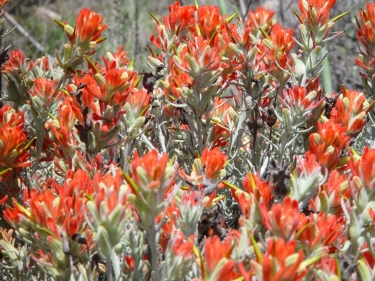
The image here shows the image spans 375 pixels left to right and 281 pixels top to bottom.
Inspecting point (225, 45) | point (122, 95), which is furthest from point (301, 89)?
point (122, 95)

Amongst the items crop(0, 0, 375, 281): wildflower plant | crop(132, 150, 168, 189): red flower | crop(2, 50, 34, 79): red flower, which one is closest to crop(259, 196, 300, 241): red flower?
crop(0, 0, 375, 281): wildflower plant

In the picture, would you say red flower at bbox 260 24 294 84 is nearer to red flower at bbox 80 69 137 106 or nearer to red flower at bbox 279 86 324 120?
red flower at bbox 279 86 324 120

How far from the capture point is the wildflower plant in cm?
103

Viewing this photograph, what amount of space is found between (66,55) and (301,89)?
73 centimetres

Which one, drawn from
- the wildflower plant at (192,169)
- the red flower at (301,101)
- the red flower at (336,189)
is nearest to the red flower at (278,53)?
the wildflower plant at (192,169)

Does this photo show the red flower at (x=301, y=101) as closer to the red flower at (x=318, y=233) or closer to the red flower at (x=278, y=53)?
the red flower at (x=278, y=53)

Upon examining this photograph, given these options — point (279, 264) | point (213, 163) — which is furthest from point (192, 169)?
point (279, 264)

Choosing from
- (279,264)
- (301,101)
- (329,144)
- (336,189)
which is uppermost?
(301,101)

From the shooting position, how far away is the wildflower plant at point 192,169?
103 cm

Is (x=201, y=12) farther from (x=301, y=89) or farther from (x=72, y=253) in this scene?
(x=72, y=253)

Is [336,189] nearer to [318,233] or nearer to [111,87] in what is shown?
[318,233]

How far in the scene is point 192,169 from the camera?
145 cm

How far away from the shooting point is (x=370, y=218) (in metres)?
1.12

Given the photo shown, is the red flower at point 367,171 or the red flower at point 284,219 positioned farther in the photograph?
the red flower at point 367,171
